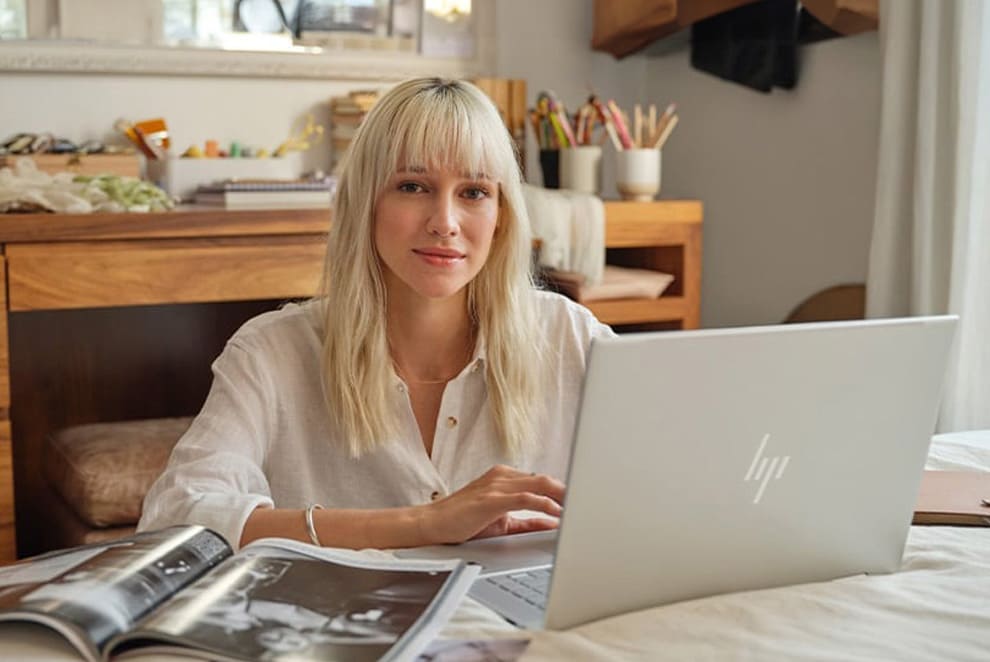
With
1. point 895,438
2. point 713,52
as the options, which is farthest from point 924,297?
point 895,438

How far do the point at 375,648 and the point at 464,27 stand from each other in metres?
2.38

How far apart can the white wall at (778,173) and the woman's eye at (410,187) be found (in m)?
1.37

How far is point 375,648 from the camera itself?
2.61 ft

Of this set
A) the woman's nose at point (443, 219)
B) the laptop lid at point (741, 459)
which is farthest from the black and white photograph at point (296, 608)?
the woman's nose at point (443, 219)

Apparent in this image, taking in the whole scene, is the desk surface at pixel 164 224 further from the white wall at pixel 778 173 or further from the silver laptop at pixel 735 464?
the silver laptop at pixel 735 464

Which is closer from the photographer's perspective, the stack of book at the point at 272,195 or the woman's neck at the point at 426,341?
the woman's neck at the point at 426,341

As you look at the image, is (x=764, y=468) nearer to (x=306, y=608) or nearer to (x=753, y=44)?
(x=306, y=608)

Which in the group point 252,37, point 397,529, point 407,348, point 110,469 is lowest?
point 110,469

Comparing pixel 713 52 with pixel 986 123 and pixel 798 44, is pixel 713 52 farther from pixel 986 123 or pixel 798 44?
pixel 986 123

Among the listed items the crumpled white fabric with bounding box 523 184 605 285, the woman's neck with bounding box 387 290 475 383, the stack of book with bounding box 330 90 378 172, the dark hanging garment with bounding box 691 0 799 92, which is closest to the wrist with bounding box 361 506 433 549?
the woman's neck with bounding box 387 290 475 383

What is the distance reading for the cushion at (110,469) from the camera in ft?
7.25

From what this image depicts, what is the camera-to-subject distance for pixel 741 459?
2.94 feet

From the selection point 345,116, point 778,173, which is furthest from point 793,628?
point 345,116

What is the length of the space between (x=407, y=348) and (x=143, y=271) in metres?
0.86
